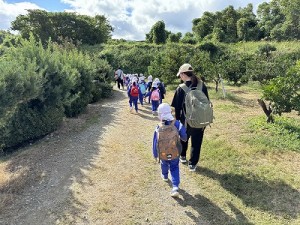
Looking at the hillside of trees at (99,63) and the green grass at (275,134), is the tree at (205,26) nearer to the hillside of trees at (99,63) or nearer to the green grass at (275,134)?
the hillside of trees at (99,63)

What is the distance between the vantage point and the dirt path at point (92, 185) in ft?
14.4

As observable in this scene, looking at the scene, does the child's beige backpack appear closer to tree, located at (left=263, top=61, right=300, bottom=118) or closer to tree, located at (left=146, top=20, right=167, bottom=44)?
tree, located at (left=263, top=61, right=300, bottom=118)

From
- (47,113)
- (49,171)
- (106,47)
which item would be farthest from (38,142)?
(106,47)

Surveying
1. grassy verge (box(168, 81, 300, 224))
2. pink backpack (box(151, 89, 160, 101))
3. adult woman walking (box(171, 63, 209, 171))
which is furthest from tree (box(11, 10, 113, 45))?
adult woman walking (box(171, 63, 209, 171))

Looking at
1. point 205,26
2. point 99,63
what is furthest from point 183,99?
point 205,26

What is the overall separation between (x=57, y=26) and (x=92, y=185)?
→ 41196mm

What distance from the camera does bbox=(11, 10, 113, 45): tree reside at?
41344 millimetres

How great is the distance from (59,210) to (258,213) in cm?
301

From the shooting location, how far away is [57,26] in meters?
42.2

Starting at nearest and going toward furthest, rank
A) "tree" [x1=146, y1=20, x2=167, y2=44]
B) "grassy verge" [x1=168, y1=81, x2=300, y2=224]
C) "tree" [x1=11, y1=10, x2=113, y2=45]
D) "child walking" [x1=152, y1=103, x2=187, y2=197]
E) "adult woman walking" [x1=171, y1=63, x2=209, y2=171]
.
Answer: "grassy verge" [x1=168, y1=81, x2=300, y2=224]
"child walking" [x1=152, y1=103, x2=187, y2=197]
"adult woman walking" [x1=171, y1=63, x2=209, y2=171]
"tree" [x1=146, y1=20, x2=167, y2=44]
"tree" [x1=11, y1=10, x2=113, y2=45]

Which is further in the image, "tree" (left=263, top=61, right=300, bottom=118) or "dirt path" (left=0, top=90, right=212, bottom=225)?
"tree" (left=263, top=61, right=300, bottom=118)

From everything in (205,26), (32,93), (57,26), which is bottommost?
(32,93)

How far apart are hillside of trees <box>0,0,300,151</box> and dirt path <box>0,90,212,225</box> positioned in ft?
3.27

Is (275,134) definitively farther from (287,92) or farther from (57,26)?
(57,26)
